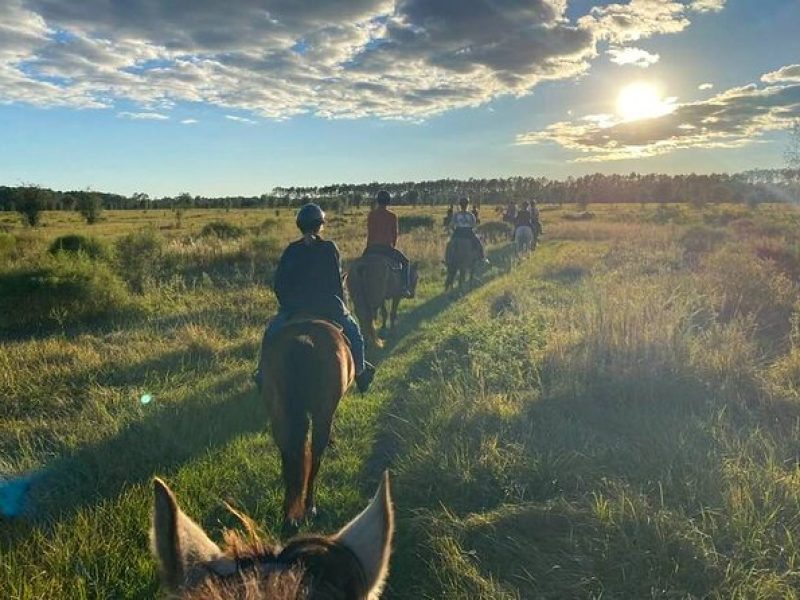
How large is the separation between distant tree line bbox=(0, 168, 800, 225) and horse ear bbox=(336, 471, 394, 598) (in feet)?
234

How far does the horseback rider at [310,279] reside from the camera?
17.9 feet

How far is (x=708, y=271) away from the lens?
13648 mm

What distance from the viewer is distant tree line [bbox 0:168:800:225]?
7981 cm

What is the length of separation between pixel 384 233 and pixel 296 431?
7.29m

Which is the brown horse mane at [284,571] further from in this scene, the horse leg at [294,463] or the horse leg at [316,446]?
the horse leg at [316,446]

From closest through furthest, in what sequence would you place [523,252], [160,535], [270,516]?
[160,535], [270,516], [523,252]

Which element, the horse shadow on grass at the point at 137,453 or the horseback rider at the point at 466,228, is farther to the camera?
the horseback rider at the point at 466,228

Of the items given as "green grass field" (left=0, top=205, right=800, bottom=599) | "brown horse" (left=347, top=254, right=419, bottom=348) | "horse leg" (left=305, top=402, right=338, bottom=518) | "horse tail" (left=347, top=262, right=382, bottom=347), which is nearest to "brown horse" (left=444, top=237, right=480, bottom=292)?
"green grass field" (left=0, top=205, right=800, bottom=599)

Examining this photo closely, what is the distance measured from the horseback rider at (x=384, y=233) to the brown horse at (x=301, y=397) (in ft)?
19.9

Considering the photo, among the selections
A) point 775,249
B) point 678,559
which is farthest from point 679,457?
point 775,249

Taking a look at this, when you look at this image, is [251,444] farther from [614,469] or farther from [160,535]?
[160,535]

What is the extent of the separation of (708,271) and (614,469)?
1067 cm

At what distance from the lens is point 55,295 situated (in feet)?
36.3

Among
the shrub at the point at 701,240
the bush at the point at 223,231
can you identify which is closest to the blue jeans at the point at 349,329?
the shrub at the point at 701,240
